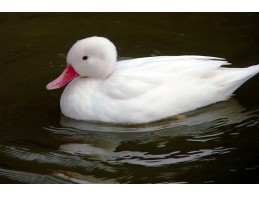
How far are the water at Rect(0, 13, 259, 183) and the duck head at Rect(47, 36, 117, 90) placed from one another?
1.86 ft

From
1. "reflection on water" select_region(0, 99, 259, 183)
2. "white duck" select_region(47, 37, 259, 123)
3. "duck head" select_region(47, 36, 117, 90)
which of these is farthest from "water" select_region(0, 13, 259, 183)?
"duck head" select_region(47, 36, 117, 90)

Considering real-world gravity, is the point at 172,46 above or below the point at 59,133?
above

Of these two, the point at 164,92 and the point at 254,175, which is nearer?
the point at 254,175

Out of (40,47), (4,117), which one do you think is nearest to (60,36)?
(40,47)

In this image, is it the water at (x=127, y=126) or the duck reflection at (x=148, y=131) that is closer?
the water at (x=127, y=126)

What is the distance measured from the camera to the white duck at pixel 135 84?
7.20m

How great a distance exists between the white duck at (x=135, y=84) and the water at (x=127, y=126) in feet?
0.46

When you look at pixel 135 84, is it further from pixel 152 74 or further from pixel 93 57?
pixel 93 57

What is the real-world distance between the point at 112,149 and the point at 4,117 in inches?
56.2

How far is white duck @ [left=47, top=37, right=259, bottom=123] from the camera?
7195mm

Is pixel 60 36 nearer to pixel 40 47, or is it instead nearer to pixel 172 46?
pixel 40 47

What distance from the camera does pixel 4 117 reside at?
7.58m

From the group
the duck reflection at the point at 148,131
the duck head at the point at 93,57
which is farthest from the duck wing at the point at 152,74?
the duck reflection at the point at 148,131

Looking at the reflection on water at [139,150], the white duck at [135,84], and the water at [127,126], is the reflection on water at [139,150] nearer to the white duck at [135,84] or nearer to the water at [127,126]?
the water at [127,126]
